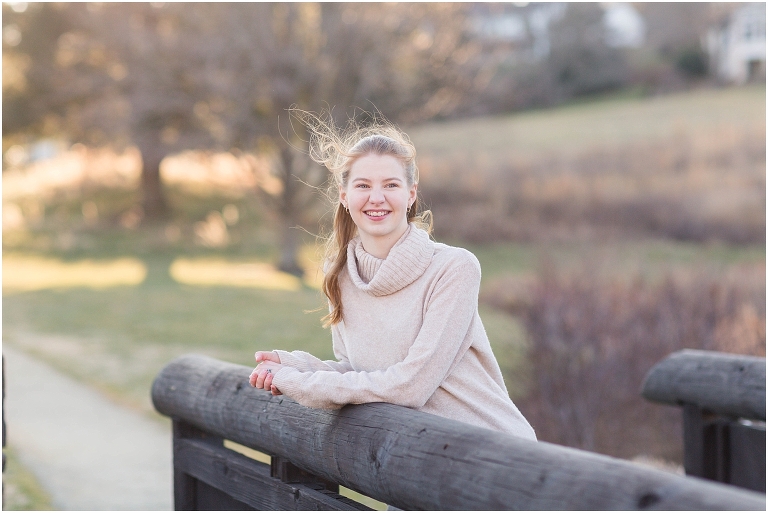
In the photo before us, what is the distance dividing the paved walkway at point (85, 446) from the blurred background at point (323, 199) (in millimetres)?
281

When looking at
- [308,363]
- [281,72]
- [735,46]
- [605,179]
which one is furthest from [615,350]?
[735,46]

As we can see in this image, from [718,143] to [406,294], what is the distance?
2723cm

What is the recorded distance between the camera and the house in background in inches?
1599

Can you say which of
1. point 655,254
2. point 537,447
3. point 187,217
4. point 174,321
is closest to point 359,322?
point 537,447

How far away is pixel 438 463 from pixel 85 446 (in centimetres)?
488

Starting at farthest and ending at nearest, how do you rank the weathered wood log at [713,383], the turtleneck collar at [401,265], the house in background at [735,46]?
Answer: the house in background at [735,46] < the weathered wood log at [713,383] < the turtleneck collar at [401,265]

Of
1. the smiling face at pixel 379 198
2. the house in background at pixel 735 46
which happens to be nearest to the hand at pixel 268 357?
the smiling face at pixel 379 198

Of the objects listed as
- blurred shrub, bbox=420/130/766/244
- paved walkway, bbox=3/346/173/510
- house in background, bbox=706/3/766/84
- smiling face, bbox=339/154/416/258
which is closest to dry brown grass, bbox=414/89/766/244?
blurred shrub, bbox=420/130/766/244

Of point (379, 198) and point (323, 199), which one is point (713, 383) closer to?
point (379, 198)

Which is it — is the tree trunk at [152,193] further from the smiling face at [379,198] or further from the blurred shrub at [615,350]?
the smiling face at [379,198]

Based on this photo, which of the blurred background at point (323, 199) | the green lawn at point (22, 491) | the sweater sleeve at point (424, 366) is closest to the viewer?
the sweater sleeve at point (424, 366)

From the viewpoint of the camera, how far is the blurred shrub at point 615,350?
24.4 ft

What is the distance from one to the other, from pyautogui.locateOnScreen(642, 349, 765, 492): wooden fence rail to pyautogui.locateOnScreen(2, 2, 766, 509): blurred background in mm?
1828

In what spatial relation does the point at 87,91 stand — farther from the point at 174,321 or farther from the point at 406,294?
the point at 406,294
